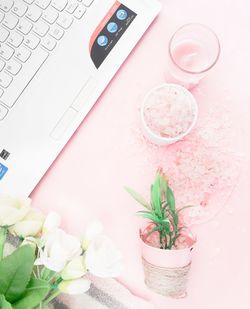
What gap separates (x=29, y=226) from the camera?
0.68m

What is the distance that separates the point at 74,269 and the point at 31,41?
0.36 metres

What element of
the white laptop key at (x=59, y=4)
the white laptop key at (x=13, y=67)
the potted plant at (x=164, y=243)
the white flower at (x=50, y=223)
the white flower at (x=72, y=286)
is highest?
the white laptop key at (x=59, y=4)

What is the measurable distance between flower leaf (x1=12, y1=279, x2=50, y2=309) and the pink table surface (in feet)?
0.56

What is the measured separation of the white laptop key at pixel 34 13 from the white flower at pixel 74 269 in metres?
0.39

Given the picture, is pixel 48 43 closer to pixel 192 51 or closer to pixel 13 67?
pixel 13 67

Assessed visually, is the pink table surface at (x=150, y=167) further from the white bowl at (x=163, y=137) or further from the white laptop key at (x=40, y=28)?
the white laptop key at (x=40, y=28)

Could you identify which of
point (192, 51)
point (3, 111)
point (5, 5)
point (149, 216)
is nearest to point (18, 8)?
point (5, 5)

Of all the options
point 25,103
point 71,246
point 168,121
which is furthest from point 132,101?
point 71,246

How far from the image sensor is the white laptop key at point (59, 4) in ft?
2.48

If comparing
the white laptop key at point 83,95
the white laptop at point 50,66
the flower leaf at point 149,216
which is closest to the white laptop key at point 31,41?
the white laptop at point 50,66

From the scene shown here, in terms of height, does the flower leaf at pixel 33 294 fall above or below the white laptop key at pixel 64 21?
below

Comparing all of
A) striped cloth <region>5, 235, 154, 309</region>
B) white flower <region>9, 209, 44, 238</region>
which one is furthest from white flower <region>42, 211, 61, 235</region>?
striped cloth <region>5, 235, 154, 309</region>

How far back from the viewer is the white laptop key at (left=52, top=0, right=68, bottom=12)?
0.76 m

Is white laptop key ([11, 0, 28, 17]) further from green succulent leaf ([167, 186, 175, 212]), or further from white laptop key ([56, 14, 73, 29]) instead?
green succulent leaf ([167, 186, 175, 212])
